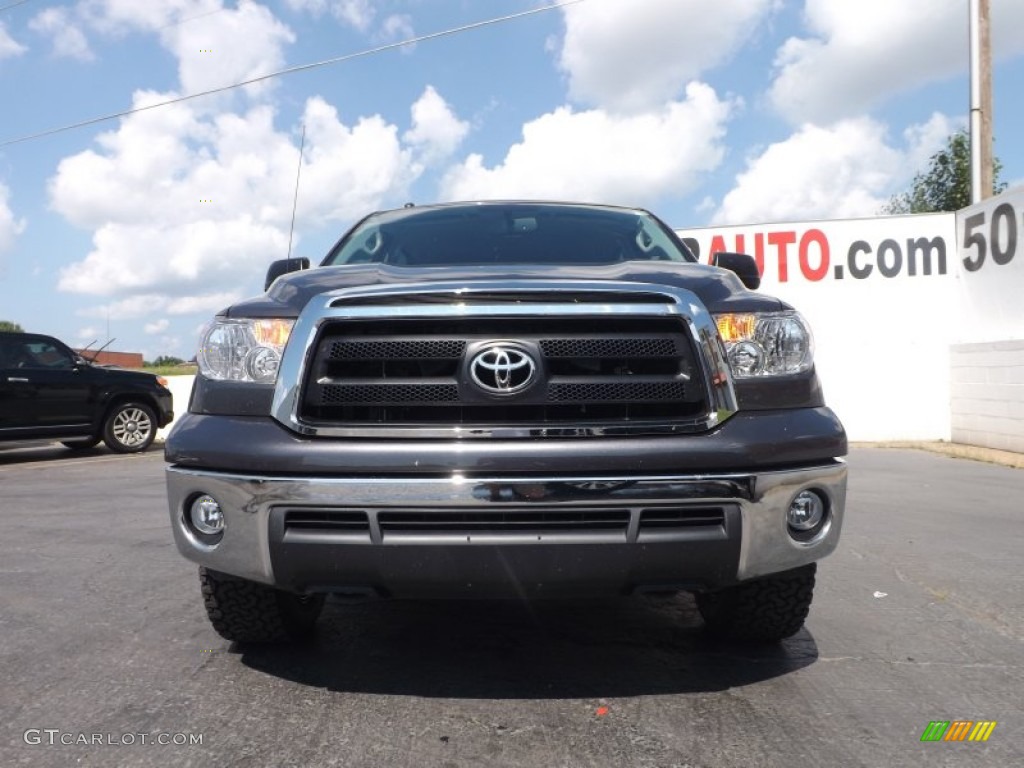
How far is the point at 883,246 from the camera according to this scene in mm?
13586

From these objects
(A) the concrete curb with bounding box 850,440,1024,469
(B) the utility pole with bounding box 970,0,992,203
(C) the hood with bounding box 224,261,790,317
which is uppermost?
(B) the utility pole with bounding box 970,0,992,203

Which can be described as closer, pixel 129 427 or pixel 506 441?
pixel 506 441

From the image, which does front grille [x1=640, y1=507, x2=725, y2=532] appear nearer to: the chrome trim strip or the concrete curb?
the chrome trim strip

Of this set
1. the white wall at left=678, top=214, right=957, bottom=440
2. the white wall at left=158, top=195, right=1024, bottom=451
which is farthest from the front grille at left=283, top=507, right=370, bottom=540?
the white wall at left=678, top=214, right=957, bottom=440

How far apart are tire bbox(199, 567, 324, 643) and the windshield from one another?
62.5 inches

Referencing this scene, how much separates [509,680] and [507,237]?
2.14 m

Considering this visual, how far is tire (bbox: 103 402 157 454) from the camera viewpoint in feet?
37.9

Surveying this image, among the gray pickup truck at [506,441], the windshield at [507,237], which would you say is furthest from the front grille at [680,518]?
the windshield at [507,237]

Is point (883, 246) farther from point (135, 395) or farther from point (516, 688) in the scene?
point (516, 688)

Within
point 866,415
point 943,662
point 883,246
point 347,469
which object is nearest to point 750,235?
point 883,246

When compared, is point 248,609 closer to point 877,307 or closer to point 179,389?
point 877,307

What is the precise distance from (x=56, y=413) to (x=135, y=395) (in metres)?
1.12

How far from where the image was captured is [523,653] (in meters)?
3.13

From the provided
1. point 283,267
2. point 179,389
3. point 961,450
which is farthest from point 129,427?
point 961,450
